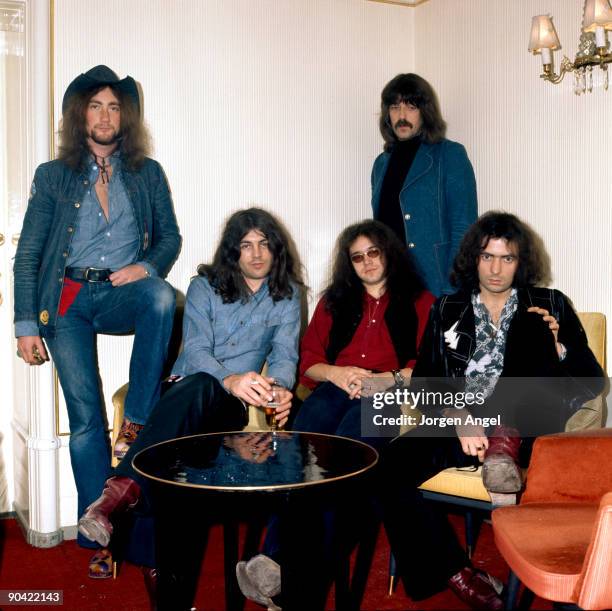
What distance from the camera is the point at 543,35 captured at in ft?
9.50

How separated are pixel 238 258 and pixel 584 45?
147 centimetres

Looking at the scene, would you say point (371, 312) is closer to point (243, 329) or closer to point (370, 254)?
point (370, 254)

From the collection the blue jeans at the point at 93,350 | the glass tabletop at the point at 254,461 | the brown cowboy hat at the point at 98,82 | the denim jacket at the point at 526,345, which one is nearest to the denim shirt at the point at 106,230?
Answer: the blue jeans at the point at 93,350

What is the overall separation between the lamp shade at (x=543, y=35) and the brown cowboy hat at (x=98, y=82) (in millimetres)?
1523

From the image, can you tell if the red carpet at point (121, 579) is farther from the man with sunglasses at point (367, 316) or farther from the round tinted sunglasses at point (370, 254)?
the round tinted sunglasses at point (370, 254)

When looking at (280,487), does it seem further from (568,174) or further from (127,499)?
(568,174)

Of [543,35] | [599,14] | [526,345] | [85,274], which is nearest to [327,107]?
[543,35]

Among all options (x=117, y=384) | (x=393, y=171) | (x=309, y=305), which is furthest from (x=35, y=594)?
(x=393, y=171)

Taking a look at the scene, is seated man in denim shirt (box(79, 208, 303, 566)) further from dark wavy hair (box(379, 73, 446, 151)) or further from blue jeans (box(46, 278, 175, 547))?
dark wavy hair (box(379, 73, 446, 151))

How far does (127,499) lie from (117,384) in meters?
1.24

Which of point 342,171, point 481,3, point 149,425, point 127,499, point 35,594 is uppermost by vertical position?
point 481,3

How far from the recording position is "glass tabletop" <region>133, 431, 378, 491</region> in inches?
68.2

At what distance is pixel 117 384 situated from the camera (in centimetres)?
333

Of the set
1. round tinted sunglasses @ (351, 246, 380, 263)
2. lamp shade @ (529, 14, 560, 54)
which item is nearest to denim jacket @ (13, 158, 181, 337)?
round tinted sunglasses @ (351, 246, 380, 263)
